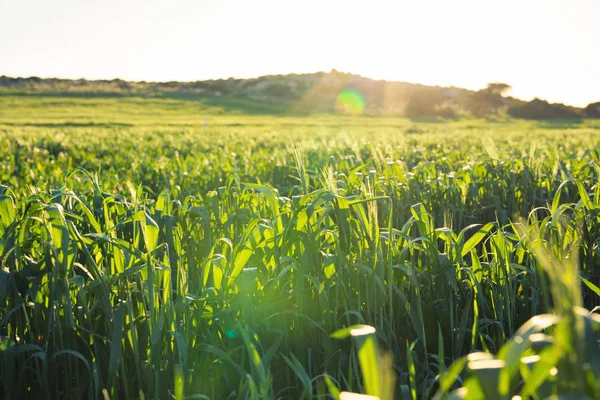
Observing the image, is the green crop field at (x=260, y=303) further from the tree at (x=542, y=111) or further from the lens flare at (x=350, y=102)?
the tree at (x=542, y=111)

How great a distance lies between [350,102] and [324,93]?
7277 mm

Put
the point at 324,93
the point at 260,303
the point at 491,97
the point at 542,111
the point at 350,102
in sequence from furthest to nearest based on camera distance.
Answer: the point at 324,93
the point at 350,102
the point at 491,97
the point at 542,111
the point at 260,303

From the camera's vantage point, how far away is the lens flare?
67.1 metres

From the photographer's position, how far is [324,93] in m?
83.2

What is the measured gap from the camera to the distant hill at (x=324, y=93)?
65750 mm

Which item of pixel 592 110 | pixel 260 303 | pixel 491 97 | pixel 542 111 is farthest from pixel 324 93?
pixel 260 303

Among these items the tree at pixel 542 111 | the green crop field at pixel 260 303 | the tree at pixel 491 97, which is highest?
the tree at pixel 491 97

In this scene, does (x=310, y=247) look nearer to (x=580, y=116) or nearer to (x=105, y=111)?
(x=105, y=111)

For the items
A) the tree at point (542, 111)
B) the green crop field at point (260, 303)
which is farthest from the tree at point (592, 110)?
the green crop field at point (260, 303)

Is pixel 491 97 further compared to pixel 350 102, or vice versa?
pixel 350 102

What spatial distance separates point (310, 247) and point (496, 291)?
1.03 m

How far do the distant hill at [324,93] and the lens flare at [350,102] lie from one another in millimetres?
134

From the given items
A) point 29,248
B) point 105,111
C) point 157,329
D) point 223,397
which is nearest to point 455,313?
point 223,397

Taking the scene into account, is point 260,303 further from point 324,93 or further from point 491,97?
point 324,93
